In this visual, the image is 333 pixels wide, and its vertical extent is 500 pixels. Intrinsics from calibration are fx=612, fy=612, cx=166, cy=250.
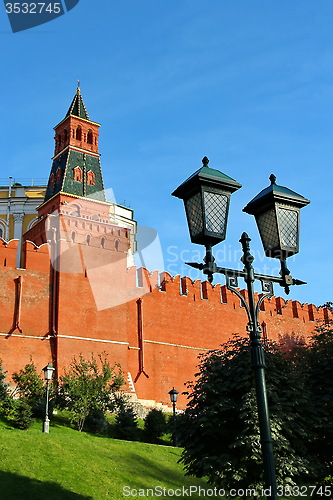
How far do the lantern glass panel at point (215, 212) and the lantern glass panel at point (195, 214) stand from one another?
0.08 m

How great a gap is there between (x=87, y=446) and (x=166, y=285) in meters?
14.6

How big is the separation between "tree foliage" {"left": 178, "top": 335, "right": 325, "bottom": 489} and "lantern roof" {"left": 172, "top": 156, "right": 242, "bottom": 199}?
7.72 metres


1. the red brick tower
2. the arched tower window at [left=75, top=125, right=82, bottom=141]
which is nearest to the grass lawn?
the red brick tower

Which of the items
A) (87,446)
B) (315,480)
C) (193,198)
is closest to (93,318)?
(87,446)

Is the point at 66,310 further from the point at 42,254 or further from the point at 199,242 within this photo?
the point at 199,242

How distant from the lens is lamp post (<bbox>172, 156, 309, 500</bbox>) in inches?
261

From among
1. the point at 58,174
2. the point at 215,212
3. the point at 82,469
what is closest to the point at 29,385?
the point at 82,469

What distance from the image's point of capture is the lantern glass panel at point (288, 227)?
23.1 ft

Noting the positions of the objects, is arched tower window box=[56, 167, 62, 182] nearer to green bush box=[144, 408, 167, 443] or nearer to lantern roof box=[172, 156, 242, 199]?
green bush box=[144, 408, 167, 443]

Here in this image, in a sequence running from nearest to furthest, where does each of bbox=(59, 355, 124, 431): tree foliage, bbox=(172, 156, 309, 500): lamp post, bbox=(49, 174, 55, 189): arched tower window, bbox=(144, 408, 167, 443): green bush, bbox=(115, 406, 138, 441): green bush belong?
bbox=(172, 156, 309, 500): lamp post → bbox=(115, 406, 138, 441): green bush → bbox=(59, 355, 124, 431): tree foliage → bbox=(144, 408, 167, 443): green bush → bbox=(49, 174, 55, 189): arched tower window

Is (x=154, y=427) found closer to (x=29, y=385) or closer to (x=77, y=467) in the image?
(x=29, y=385)

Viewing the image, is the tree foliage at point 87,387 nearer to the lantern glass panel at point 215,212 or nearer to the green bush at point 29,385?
the green bush at point 29,385

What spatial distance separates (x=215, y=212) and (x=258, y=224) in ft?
2.66

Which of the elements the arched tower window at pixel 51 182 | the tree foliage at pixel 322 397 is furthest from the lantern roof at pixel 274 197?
the arched tower window at pixel 51 182
